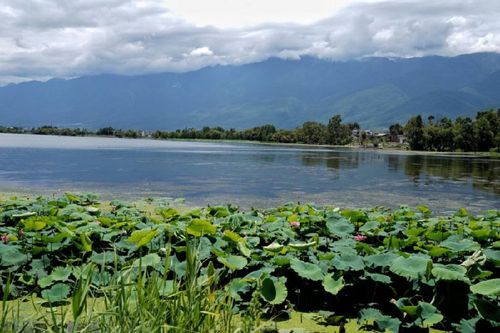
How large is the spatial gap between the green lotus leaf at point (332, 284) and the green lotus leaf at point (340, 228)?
1979 millimetres

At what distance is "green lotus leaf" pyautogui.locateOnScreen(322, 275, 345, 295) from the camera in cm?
579

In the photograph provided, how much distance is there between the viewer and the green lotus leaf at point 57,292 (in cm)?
625

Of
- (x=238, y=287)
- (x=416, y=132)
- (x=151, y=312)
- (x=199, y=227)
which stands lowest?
(x=238, y=287)

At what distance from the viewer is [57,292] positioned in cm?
630

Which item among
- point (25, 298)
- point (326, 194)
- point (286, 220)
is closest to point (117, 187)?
point (326, 194)

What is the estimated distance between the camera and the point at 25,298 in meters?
6.62

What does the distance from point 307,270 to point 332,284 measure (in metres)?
0.39

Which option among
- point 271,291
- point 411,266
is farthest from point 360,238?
point 271,291

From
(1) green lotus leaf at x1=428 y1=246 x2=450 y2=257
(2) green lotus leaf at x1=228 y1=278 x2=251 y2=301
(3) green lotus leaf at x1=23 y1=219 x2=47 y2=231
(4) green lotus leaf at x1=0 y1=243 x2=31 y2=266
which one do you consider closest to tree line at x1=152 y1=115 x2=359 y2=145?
(1) green lotus leaf at x1=428 y1=246 x2=450 y2=257

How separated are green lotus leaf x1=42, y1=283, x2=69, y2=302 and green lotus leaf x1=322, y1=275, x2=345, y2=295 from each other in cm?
329

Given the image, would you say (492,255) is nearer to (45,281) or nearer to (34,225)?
(45,281)

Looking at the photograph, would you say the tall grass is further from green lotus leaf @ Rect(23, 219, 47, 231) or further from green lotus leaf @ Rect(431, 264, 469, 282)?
green lotus leaf @ Rect(23, 219, 47, 231)

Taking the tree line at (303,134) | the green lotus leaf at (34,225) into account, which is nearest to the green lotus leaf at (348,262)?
the green lotus leaf at (34,225)

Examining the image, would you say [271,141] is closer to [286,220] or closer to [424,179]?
[424,179]
